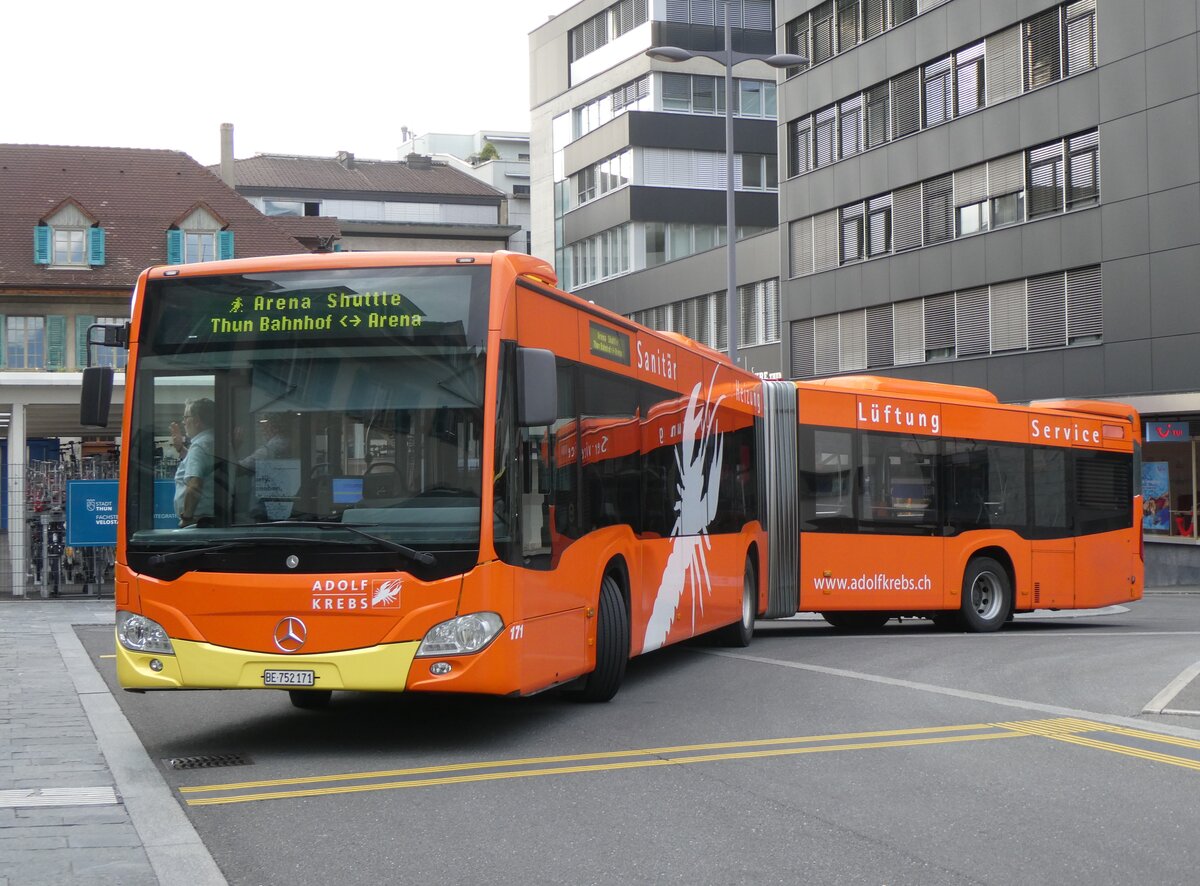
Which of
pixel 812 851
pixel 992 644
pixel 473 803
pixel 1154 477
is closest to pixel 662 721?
pixel 473 803

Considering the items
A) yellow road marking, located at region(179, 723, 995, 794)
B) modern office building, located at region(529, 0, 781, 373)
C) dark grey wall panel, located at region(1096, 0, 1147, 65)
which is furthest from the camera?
modern office building, located at region(529, 0, 781, 373)

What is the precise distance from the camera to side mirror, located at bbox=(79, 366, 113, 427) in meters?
9.49

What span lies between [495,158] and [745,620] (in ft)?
282

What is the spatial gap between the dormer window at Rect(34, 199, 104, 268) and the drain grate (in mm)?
36630

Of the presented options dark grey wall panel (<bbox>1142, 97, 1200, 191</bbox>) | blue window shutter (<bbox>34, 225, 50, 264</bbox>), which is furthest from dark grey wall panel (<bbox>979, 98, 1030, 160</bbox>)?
blue window shutter (<bbox>34, 225, 50, 264</bbox>)

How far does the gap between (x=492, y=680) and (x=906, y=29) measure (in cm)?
3357

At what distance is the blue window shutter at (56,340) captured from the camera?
4147 cm

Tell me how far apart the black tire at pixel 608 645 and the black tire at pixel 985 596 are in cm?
834

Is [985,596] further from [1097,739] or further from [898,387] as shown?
[1097,739]

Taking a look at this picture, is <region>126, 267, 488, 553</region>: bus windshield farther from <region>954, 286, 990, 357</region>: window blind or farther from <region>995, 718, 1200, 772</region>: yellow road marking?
<region>954, 286, 990, 357</region>: window blind

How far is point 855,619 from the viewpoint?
66.9 ft

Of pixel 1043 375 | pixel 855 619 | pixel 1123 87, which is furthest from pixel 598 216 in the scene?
pixel 855 619

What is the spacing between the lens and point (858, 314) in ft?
137

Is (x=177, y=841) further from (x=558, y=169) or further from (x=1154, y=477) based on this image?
(x=558, y=169)
